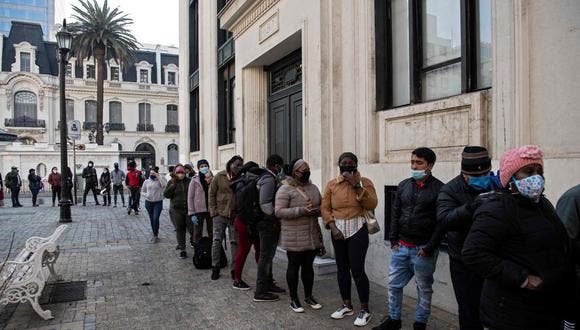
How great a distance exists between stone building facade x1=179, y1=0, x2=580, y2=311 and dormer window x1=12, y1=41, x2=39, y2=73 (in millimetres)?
51725

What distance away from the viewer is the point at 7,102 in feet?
168

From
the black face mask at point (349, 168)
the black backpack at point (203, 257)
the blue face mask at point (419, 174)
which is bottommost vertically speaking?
the black backpack at point (203, 257)

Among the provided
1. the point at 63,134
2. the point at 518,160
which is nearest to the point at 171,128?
the point at 63,134

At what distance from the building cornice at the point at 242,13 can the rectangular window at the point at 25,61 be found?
5158 cm

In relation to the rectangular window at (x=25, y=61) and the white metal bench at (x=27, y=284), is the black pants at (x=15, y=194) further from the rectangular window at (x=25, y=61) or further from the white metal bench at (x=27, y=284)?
the rectangular window at (x=25, y=61)

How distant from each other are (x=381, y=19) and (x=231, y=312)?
14.9 feet

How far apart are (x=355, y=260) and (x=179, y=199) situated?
497 centimetres

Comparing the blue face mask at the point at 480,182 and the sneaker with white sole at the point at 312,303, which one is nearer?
the blue face mask at the point at 480,182

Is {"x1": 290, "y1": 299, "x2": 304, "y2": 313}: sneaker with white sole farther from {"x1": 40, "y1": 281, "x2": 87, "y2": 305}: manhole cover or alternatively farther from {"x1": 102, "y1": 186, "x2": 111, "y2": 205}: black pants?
{"x1": 102, "y1": 186, "x2": 111, "y2": 205}: black pants

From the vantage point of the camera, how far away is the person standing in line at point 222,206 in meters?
7.07

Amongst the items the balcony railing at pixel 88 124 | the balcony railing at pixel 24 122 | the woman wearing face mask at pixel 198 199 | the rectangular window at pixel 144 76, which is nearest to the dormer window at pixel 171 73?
the rectangular window at pixel 144 76

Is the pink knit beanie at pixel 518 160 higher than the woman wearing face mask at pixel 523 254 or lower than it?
higher

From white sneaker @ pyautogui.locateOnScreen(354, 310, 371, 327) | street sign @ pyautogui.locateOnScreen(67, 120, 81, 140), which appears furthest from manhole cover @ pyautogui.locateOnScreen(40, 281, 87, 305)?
street sign @ pyautogui.locateOnScreen(67, 120, 81, 140)

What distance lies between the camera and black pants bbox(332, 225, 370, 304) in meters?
4.96
